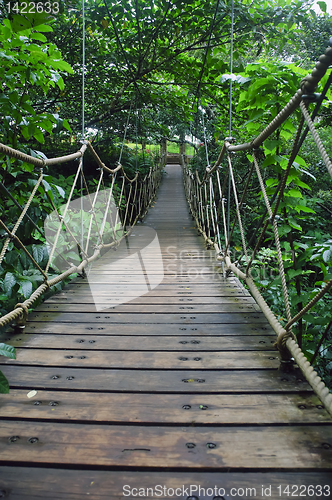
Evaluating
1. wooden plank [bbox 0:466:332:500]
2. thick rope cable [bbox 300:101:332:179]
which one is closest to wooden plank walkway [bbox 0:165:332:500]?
wooden plank [bbox 0:466:332:500]

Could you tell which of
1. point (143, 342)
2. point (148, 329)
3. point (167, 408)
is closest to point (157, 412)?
point (167, 408)

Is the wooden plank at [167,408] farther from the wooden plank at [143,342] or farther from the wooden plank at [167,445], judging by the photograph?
the wooden plank at [143,342]

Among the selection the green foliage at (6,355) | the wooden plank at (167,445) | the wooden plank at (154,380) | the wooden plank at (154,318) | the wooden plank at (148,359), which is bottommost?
the wooden plank at (154,318)

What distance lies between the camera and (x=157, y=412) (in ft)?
2.63

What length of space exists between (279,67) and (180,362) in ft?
4.18

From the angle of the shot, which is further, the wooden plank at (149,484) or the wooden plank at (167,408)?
the wooden plank at (167,408)

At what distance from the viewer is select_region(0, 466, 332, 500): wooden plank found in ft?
1.94

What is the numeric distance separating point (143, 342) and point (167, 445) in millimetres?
499

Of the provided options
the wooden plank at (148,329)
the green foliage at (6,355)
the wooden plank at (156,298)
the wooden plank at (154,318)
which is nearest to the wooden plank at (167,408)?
the green foliage at (6,355)

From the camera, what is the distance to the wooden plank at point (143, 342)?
3.72 ft

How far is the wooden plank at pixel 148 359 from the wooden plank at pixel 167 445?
27cm

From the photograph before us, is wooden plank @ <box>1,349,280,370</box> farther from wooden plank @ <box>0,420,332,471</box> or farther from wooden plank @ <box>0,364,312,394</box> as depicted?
wooden plank @ <box>0,420,332,471</box>

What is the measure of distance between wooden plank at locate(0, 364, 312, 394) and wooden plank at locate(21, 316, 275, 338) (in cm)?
27

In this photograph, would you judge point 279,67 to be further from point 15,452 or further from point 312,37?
point 312,37
